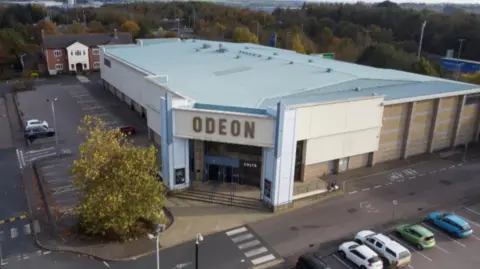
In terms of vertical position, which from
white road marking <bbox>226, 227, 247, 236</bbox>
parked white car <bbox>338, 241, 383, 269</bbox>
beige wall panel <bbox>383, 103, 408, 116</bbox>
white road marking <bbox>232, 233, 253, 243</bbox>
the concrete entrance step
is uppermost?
beige wall panel <bbox>383, 103, 408, 116</bbox>

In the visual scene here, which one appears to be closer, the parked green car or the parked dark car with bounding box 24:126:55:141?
the parked green car

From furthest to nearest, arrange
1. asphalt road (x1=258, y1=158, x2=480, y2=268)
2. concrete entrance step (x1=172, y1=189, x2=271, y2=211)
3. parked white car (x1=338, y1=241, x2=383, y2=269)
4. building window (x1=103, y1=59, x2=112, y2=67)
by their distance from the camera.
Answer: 1. building window (x1=103, y1=59, x2=112, y2=67)
2. concrete entrance step (x1=172, y1=189, x2=271, y2=211)
3. asphalt road (x1=258, y1=158, x2=480, y2=268)
4. parked white car (x1=338, y1=241, x2=383, y2=269)

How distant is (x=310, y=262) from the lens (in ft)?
70.5

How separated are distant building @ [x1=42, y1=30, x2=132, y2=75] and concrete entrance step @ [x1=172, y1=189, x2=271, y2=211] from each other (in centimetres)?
5654

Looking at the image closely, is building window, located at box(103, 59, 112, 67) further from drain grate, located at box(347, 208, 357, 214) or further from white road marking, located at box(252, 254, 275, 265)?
white road marking, located at box(252, 254, 275, 265)

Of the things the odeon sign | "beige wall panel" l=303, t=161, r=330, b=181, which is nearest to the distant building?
the odeon sign

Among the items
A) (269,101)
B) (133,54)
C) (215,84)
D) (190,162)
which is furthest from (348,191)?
(133,54)

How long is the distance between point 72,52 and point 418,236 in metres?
70.2

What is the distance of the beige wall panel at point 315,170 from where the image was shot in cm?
3313

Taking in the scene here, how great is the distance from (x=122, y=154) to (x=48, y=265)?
722 centimetres

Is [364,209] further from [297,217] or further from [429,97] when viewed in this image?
[429,97]

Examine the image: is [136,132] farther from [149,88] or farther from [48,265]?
[48,265]

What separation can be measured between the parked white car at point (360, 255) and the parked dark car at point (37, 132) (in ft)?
108

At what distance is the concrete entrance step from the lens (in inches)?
1148
